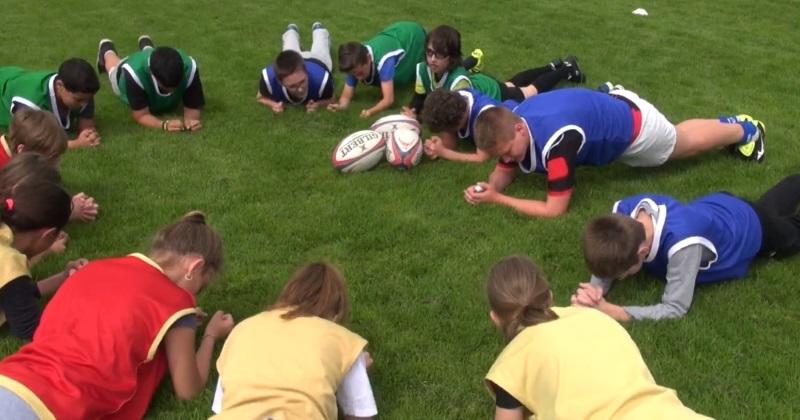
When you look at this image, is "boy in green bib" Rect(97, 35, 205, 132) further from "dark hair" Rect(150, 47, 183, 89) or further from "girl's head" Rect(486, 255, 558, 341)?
"girl's head" Rect(486, 255, 558, 341)

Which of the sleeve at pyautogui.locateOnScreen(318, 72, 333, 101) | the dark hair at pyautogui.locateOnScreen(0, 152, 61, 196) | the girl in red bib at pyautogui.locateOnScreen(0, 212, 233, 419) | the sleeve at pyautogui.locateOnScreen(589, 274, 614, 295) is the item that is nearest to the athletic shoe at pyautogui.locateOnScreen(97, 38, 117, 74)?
the sleeve at pyautogui.locateOnScreen(318, 72, 333, 101)

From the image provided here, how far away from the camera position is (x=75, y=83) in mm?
6781

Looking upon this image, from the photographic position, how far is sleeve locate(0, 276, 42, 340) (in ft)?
12.9

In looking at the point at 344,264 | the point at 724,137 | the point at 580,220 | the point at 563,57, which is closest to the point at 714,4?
the point at 563,57

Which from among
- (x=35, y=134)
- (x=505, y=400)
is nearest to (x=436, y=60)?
(x=35, y=134)

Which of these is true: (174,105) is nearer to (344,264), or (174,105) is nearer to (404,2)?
(344,264)

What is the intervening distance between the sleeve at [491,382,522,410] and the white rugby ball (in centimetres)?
386

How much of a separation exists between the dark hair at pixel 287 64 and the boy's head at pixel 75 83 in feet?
5.95

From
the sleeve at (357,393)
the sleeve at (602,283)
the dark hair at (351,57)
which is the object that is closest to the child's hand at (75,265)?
the sleeve at (357,393)

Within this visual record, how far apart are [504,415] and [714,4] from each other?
12.8 meters

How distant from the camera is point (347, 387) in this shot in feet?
11.6

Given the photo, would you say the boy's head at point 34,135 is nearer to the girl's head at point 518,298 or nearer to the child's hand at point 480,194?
the child's hand at point 480,194

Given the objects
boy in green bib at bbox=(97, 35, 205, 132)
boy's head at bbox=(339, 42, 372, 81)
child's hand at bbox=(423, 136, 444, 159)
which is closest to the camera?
child's hand at bbox=(423, 136, 444, 159)

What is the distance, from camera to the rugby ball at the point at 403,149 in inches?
258
